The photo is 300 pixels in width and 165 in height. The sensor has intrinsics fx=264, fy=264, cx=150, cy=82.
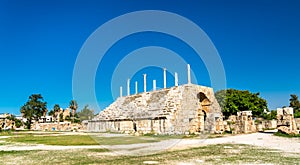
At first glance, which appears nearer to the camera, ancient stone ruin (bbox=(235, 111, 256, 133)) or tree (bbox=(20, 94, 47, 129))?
ancient stone ruin (bbox=(235, 111, 256, 133))

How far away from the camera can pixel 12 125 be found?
221ft

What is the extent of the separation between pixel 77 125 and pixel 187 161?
49853 millimetres

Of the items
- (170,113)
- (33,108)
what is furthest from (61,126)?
(170,113)

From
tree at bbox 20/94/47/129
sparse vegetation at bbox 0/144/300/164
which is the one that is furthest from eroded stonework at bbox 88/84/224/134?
tree at bbox 20/94/47/129

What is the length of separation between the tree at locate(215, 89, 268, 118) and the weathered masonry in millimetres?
22489

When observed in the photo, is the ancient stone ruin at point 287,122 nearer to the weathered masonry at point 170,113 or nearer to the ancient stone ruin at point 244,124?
the ancient stone ruin at point 244,124

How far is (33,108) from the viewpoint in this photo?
229ft

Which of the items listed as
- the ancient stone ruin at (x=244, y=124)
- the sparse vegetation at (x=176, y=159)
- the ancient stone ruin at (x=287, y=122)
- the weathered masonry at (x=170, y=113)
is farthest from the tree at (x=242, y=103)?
the sparse vegetation at (x=176, y=159)

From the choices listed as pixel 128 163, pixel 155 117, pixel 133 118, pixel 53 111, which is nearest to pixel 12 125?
pixel 53 111

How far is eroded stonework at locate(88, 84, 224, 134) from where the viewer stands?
30.0 m

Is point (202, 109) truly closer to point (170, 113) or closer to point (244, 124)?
point (170, 113)

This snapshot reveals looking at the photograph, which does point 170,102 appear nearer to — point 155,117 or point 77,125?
point 155,117

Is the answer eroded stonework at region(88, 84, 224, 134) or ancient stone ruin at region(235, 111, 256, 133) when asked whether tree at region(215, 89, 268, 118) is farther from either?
ancient stone ruin at region(235, 111, 256, 133)

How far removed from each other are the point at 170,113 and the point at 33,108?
52.3 meters
